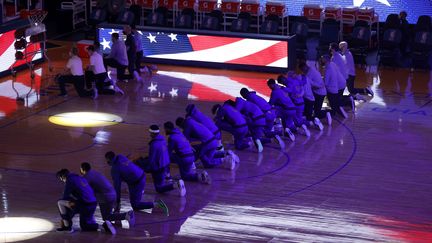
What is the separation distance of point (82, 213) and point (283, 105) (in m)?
7.25

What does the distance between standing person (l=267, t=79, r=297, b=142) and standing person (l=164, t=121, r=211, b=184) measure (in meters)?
3.57

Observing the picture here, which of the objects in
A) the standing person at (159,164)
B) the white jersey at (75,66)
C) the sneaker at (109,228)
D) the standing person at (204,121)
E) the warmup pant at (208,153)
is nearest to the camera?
the sneaker at (109,228)

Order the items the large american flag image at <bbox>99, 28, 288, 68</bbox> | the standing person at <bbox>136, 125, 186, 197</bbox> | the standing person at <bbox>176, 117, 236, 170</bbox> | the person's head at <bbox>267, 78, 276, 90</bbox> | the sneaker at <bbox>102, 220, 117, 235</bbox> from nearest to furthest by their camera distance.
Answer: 1. the sneaker at <bbox>102, 220, 117, 235</bbox>
2. the standing person at <bbox>136, 125, 186, 197</bbox>
3. the standing person at <bbox>176, 117, 236, 170</bbox>
4. the person's head at <bbox>267, 78, 276, 90</bbox>
5. the large american flag image at <bbox>99, 28, 288, 68</bbox>

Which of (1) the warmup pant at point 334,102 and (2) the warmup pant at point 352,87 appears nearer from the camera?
(1) the warmup pant at point 334,102

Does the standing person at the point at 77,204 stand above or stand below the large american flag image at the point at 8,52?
below

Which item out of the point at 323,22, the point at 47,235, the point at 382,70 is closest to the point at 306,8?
the point at 323,22

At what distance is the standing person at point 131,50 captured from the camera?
2816 cm

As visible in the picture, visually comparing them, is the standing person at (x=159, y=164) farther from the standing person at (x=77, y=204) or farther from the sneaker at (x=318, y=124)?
the sneaker at (x=318, y=124)

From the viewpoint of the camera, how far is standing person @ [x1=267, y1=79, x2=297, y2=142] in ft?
74.5

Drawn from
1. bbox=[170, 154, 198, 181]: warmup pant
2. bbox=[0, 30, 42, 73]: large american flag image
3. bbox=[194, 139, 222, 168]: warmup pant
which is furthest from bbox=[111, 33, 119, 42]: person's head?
bbox=[170, 154, 198, 181]: warmup pant

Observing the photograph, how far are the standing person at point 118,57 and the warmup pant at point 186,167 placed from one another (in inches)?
329

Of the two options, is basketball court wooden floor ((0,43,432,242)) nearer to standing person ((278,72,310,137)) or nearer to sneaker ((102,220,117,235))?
sneaker ((102,220,117,235))

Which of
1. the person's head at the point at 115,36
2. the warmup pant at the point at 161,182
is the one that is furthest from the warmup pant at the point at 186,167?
the person's head at the point at 115,36

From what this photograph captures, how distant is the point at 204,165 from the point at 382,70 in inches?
444
